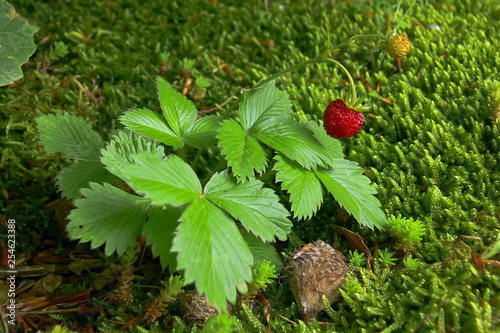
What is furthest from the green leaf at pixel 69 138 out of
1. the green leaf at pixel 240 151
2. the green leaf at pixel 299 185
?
the green leaf at pixel 299 185

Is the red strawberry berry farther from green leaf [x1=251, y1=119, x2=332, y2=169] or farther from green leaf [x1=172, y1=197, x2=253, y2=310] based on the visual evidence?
green leaf [x1=172, y1=197, x2=253, y2=310]

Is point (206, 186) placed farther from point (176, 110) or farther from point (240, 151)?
point (176, 110)

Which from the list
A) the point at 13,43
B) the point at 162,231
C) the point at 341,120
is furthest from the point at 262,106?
the point at 13,43

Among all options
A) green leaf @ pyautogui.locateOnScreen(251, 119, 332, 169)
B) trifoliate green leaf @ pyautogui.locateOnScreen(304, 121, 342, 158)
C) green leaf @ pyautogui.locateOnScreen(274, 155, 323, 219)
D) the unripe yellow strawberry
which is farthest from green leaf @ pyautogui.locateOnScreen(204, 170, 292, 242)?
the unripe yellow strawberry

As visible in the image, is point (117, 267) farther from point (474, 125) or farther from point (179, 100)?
point (474, 125)

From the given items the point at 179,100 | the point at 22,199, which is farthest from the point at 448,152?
the point at 22,199
